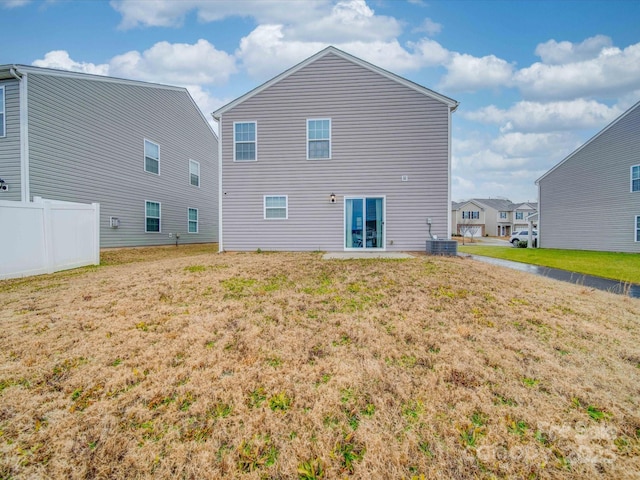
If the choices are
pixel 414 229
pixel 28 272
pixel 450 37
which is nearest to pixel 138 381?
pixel 28 272

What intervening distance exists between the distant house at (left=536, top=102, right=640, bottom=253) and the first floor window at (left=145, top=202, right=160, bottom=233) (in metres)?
23.4

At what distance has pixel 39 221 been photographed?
6.94 meters

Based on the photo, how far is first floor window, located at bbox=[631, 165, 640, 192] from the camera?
14656mm

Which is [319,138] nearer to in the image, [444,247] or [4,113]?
[444,247]

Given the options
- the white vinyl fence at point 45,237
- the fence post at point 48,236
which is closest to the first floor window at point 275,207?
the white vinyl fence at point 45,237

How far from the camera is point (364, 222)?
1127 centimetres

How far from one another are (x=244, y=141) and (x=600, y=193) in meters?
19.0

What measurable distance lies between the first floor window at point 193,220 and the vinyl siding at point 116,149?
0.36 metres

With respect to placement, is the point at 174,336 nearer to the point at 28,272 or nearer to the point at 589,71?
the point at 28,272

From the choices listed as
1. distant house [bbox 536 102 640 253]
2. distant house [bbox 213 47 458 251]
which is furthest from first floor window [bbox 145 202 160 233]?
distant house [bbox 536 102 640 253]

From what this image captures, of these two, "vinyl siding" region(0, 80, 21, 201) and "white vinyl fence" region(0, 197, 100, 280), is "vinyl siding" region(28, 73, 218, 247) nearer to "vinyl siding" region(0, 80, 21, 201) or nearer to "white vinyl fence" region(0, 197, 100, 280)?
"vinyl siding" region(0, 80, 21, 201)

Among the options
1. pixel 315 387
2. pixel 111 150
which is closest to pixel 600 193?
pixel 315 387

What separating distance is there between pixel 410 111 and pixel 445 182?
2938 millimetres

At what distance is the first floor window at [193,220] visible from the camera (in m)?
17.3
